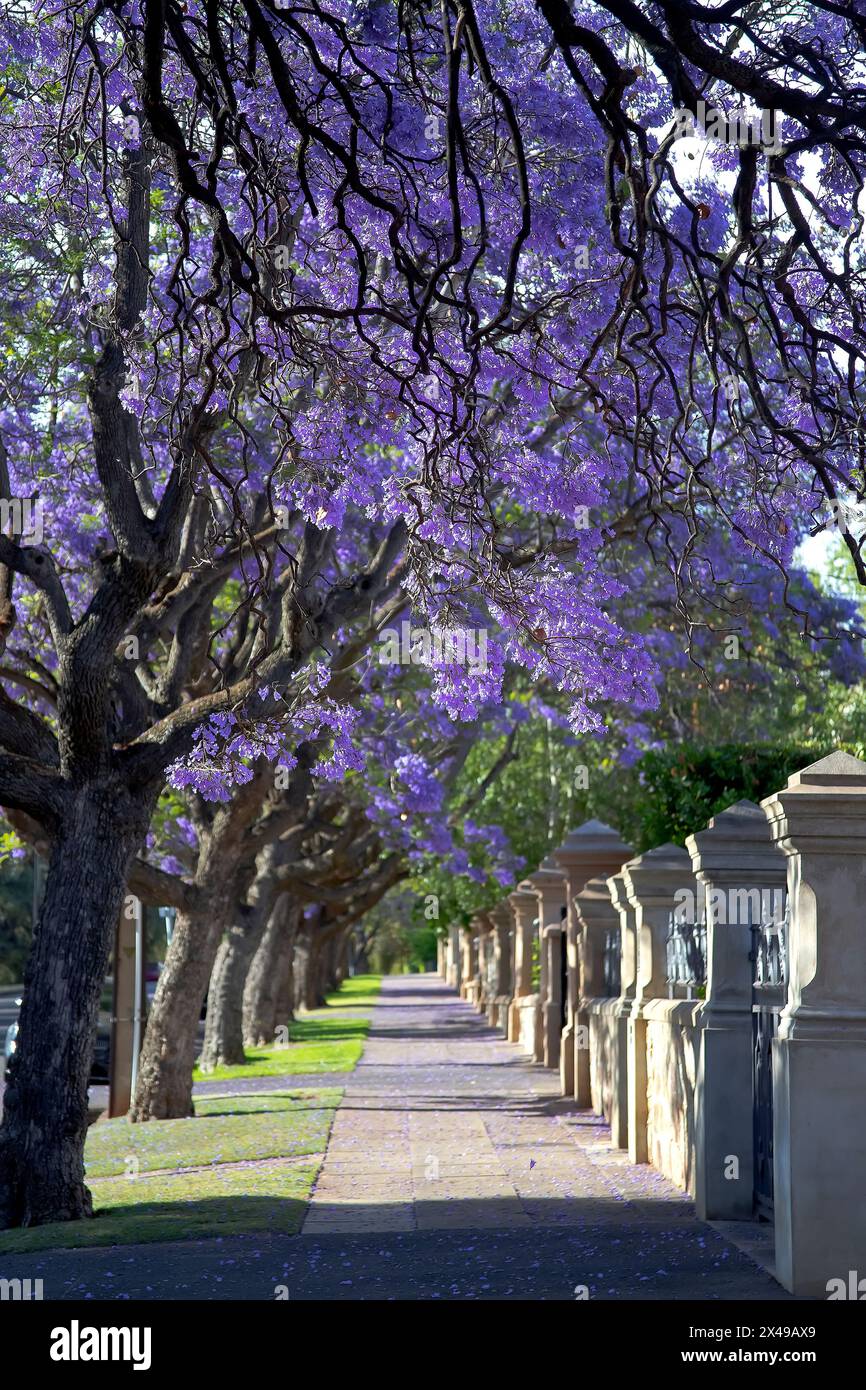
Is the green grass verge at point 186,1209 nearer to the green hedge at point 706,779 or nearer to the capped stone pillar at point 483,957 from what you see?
the green hedge at point 706,779

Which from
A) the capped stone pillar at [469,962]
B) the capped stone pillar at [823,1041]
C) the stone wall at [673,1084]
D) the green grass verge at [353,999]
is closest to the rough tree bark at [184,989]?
the stone wall at [673,1084]

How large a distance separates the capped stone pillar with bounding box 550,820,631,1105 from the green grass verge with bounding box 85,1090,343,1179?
2.72 metres

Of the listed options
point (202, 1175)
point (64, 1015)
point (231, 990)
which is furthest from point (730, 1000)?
point (231, 990)

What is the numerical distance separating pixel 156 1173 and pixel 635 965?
425cm

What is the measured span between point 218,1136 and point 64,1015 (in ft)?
17.7

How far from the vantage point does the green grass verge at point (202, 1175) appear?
10078 mm

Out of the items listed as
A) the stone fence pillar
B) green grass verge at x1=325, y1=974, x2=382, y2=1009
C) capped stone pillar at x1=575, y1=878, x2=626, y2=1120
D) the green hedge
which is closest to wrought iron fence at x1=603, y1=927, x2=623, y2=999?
capped stone pillar at x1=575, y1=878, x2=626, y2=1120

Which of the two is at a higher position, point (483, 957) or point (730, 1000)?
point (730, 1000)

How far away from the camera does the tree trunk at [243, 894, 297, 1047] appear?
32250 mm

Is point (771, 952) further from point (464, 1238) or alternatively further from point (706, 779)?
point (706, 779)

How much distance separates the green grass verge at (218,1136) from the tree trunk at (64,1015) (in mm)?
2796

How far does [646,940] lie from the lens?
519 inches

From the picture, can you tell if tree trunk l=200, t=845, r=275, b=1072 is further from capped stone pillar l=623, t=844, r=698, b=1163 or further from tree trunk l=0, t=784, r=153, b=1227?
tree trunk l=0, t=784, r=153, b=1227

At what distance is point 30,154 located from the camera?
11.5m
